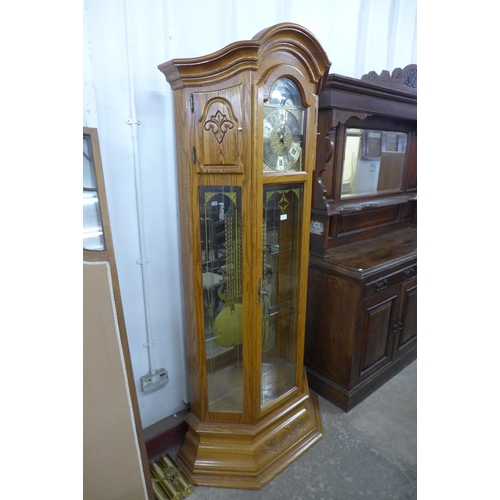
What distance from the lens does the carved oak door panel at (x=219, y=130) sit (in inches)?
46.1

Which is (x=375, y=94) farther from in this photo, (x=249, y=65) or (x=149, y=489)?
(x=149, y=489)

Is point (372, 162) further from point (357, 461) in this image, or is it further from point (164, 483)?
point (164, 483)

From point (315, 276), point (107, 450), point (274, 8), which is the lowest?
point (107, 450)

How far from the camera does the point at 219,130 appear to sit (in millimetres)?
1205

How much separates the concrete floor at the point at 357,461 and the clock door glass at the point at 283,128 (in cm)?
137

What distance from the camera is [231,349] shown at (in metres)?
1.50

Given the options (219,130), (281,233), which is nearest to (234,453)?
(281,233)

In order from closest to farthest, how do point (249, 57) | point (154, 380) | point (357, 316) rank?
point (249, 57)
point (154, 380)
point (357, 316)

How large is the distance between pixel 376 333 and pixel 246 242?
3.69ft

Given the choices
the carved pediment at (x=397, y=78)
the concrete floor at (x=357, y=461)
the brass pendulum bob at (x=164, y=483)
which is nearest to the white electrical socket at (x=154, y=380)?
the brass pendulum bob at (x=164, y=483)

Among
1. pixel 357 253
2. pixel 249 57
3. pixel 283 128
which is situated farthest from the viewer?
pixel 357 253
